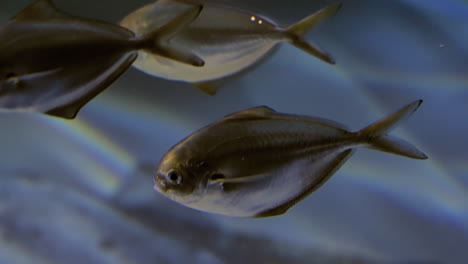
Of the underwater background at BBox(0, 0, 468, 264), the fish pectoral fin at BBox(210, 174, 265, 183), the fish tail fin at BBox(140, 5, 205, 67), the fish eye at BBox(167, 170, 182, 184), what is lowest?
the underwater background at BBox(0, 0, 468, 264)

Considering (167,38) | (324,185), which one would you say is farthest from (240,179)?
(324,185)

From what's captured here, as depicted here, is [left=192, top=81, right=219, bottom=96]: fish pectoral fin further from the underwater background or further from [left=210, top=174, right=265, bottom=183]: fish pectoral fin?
the underwater background

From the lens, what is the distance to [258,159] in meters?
0.49

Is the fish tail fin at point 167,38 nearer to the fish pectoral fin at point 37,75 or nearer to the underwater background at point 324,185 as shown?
the fish pectoral fin at point 37,75

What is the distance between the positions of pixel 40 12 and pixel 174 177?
8.0 inches

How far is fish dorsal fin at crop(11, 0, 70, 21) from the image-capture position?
424 millimetres

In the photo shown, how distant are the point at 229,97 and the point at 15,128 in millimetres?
605

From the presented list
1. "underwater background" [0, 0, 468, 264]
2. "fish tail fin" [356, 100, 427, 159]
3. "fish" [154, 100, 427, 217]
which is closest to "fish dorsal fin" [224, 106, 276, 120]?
"fish" [154, 100, 427, 217]

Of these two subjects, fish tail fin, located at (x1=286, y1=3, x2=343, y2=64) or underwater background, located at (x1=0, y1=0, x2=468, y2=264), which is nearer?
fish tail fin, located at (x1=286, y1=3, x2=343, y2=64)

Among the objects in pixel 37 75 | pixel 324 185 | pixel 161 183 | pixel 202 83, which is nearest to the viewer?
pixel 37 75

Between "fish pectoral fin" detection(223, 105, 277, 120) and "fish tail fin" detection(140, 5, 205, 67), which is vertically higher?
"fish tail fin" detection(140, 5, 205, 67)

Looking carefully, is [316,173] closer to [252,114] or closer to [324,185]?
[252,114]

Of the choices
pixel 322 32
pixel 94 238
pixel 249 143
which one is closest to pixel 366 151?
pixel 322 32

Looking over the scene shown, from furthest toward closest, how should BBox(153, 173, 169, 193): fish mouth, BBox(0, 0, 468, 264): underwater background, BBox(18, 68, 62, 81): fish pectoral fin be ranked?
BBox(0, 0, 468, 264): underwater background < BBox(153, 173, 169, 193): fish mouth < BBox(18, 68, 62, 81): fish pectoral fin
